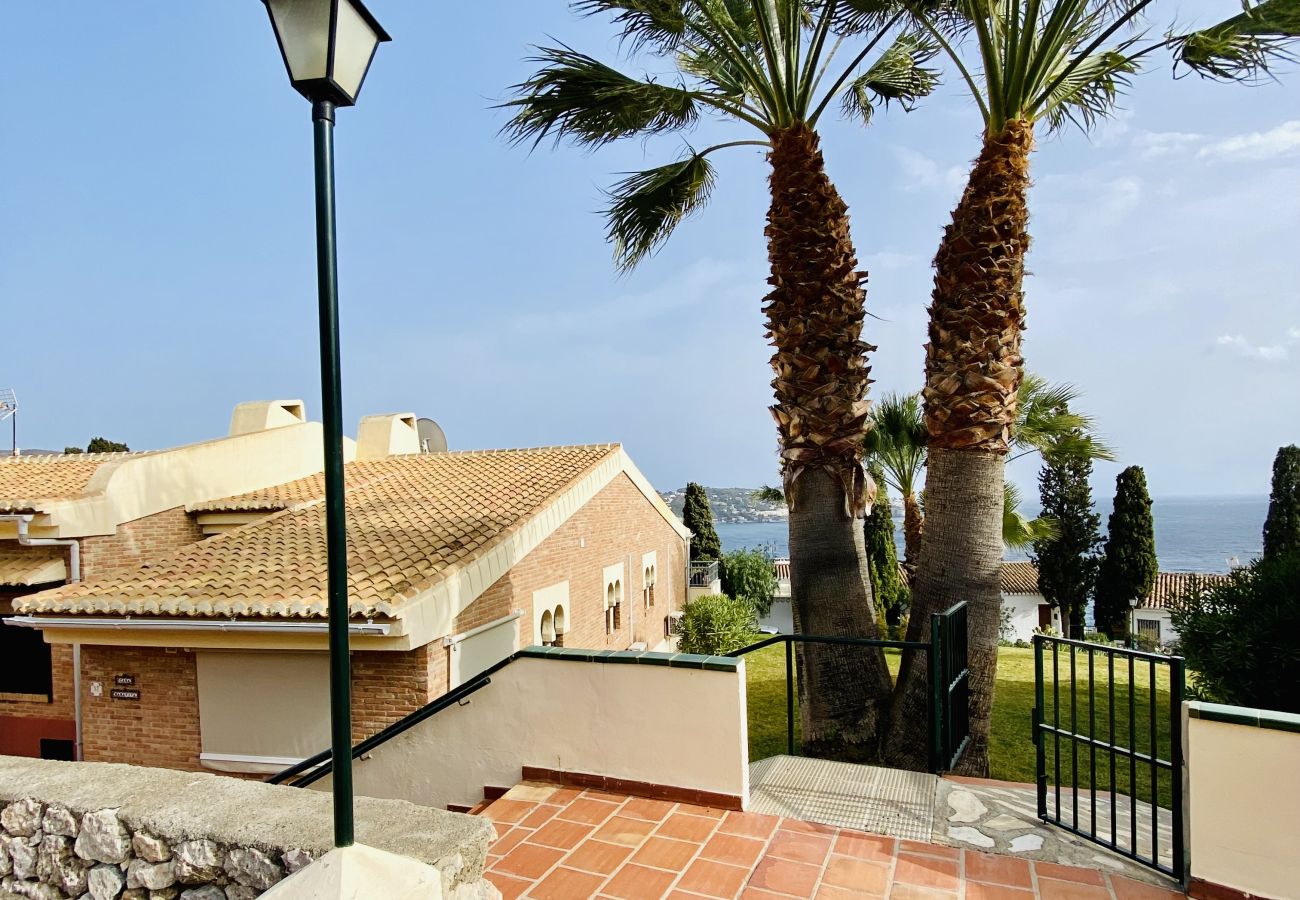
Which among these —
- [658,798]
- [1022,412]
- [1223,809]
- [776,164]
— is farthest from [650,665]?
[1022,412]

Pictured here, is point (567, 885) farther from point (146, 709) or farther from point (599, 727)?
point (146, 709)

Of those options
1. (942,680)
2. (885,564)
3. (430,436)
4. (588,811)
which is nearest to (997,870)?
(942,680)

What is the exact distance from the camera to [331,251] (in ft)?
9.78

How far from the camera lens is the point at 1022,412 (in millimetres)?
13766

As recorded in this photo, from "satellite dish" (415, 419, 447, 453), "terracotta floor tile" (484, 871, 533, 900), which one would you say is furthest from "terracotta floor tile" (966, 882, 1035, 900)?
"satellite dish" (415, 419, 447, 453)

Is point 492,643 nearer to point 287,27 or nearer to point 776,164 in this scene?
point 776,164

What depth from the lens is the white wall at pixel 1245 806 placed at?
3.35 m

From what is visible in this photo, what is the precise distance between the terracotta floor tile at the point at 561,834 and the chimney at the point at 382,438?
13646 mm

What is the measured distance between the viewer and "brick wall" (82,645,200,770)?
8594mm

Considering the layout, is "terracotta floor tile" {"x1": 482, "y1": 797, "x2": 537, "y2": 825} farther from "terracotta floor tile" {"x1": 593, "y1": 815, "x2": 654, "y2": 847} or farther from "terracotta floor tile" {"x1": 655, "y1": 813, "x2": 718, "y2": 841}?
"terracotta floor tile" {"x1": 655, "y1": 813, "x2": 718, "y2": 841}

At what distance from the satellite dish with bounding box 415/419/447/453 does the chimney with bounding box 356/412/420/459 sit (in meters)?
1.20

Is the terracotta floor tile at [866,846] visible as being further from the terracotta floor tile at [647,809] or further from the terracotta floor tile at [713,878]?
the terracotta floor tile at [647,809]

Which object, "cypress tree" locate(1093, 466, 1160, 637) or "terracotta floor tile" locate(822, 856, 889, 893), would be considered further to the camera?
"cypress tree" locate(1093, 466, 1160, 637)

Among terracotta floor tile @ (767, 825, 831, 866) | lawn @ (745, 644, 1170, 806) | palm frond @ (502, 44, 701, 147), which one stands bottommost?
lawn @ (745, 644, 1170, 806)
